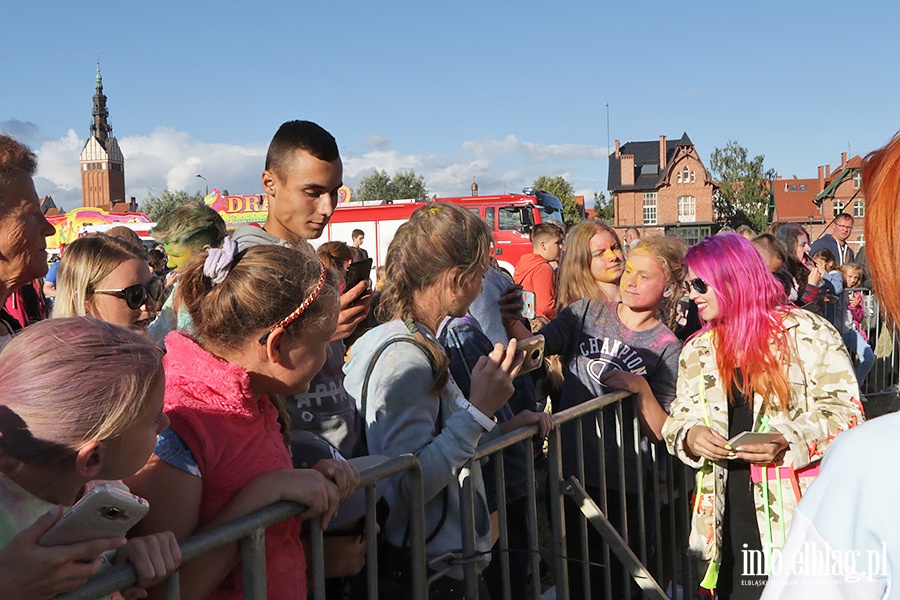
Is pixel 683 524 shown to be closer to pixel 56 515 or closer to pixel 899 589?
pixel 899 589

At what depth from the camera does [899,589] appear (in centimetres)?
111

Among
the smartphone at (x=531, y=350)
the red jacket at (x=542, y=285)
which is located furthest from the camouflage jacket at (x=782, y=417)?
the red jacket at (x=542, y=285)

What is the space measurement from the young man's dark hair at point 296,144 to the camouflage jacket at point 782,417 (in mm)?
1834

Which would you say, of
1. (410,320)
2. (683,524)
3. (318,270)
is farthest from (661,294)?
(318,270)

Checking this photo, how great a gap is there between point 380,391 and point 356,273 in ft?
1.65

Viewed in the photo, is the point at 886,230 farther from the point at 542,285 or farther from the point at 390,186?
the point at 390,186

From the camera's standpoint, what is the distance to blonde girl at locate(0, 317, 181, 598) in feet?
4.44

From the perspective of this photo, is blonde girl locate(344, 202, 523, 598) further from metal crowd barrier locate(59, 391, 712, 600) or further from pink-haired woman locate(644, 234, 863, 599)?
pink-haired woman locate(644, 234, 863, 599)

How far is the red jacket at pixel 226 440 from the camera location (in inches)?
70.2

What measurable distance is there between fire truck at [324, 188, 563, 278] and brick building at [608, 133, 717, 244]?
155 ft

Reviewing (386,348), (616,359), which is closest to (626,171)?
(616,359)

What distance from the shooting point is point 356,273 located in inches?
110

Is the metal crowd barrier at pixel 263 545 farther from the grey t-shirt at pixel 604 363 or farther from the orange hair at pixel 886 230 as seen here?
the grey t-shirt at pixel 604 363

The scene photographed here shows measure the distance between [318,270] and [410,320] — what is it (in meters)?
0.66
